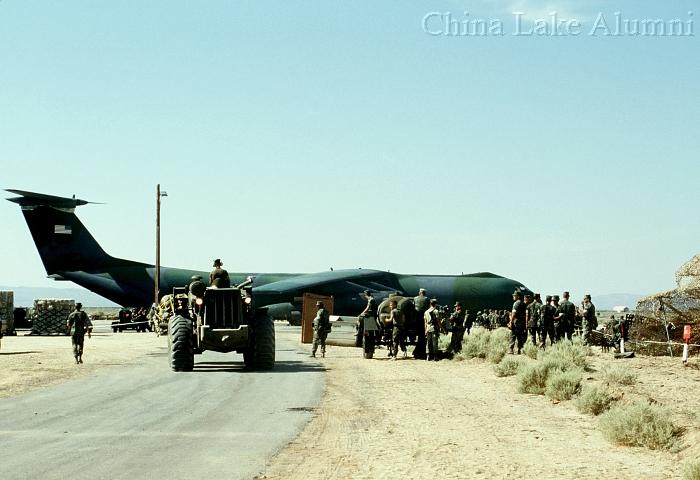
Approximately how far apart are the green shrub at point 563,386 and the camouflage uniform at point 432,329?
8182 millimetres

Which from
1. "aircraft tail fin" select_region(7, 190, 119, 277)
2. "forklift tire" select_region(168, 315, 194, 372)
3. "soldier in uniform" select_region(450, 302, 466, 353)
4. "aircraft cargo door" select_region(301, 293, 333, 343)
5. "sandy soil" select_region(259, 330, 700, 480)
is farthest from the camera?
"aircraft tail fin" select_region(7, 190, 119, 277)

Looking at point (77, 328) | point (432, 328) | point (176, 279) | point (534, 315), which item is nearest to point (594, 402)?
point (432, 328)

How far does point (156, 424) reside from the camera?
1166 cm

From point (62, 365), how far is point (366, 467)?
17.3 meters

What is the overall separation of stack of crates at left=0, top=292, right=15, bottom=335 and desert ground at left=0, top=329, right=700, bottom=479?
29.3 metres

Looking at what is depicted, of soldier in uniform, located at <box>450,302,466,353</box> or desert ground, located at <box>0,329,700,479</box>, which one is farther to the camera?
soldier in uniform, located at <box>450,302,466,353</box>

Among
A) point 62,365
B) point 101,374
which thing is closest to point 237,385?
point 101,374

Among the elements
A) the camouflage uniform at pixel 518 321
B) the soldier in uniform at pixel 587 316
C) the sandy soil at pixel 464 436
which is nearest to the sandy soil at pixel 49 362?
the sandy soil at pixel 464 436

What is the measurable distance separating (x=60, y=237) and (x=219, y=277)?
38.0 meters

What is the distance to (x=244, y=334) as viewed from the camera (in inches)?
810

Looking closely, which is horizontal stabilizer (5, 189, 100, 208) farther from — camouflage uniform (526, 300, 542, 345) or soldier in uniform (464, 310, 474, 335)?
camouflage uniform (526, 300, 542, 345)

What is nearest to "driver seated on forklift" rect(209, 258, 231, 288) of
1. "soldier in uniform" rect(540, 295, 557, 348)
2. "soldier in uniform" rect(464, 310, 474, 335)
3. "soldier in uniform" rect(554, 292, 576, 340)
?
"soldier in uniform" rect(540, 295, 557, 348)

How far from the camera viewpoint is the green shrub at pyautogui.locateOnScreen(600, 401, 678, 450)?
33.3 feet

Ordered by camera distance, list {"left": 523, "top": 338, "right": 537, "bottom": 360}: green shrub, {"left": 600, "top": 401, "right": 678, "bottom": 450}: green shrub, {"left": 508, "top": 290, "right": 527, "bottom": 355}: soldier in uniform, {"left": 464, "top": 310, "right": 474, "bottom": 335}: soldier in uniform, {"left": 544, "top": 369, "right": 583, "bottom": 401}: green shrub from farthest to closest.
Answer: {"left": 464, "top": 310, "right": 474, "bottom": 335}: soldier in uniform → {"left": 508, "top": 290, "right": 527, "bottom": 355}: soldier in uniform → {"left": 523, "top": 338, "right": 537, "bottom": 360}: green shrub → {"left": 544, "top": 369, "right": 583, "bottom": 401}: green shrub → {"left": 600, "top": 401, "right": 678, "bottom": 450}: green shrub
